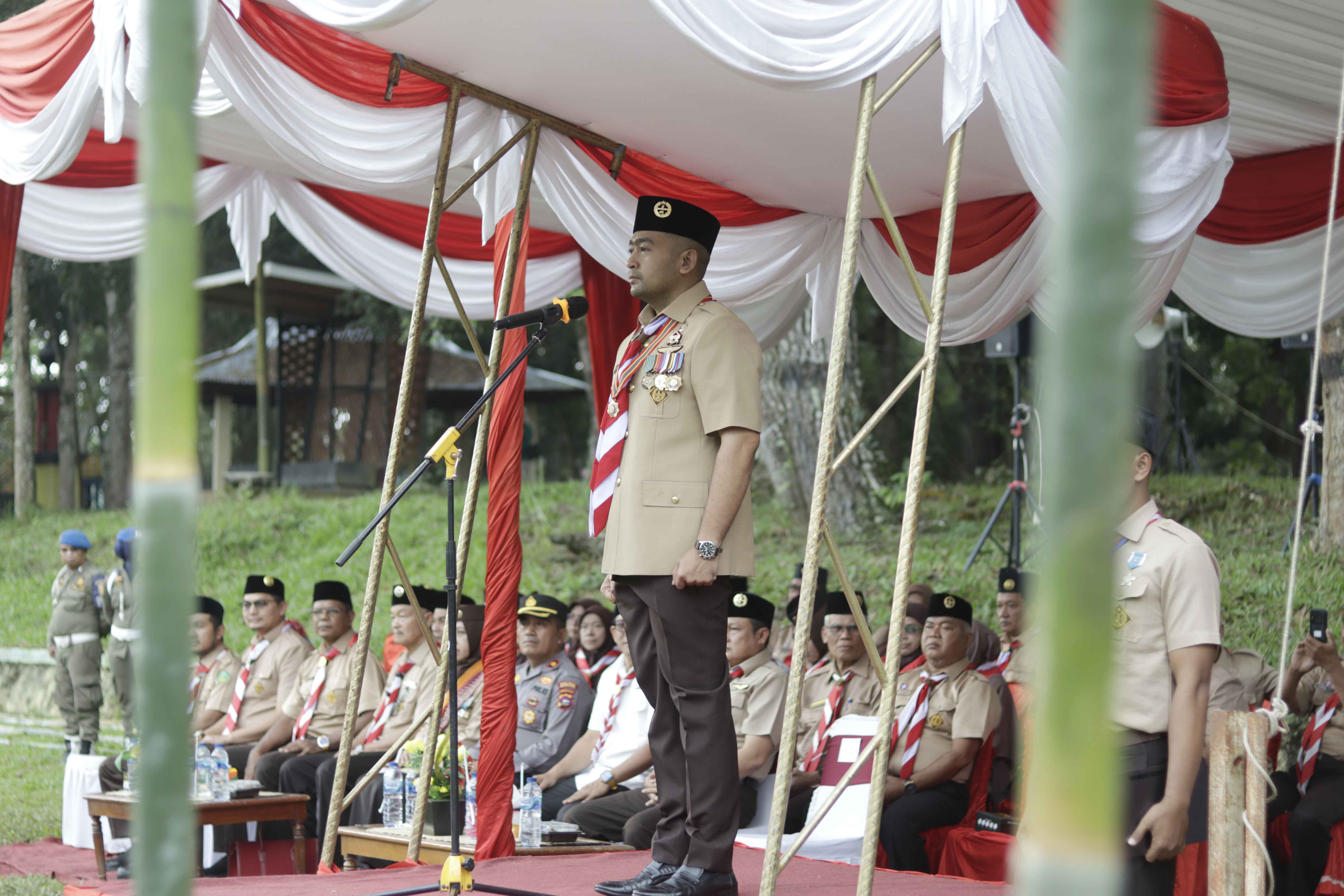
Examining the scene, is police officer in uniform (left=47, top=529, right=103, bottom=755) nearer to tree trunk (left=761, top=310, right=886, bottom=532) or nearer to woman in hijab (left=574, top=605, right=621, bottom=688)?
woman in hijab (left=574, top=605, right=621, bottom=688)

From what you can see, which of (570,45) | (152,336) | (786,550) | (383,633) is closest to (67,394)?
(383,633)

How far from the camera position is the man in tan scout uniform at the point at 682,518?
3.38 meters

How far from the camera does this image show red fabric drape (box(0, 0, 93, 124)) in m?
4.77

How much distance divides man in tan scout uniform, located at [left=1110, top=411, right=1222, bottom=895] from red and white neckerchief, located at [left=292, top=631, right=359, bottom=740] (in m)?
5.17

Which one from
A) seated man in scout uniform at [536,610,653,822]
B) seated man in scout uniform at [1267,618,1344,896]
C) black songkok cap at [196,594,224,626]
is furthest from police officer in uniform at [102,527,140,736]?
seated man in scout uniform at [1267,618,1344,896]

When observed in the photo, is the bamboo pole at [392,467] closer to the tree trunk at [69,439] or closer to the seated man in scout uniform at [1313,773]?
the seated man in scout uniform at [1313,773]

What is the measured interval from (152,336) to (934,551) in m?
10.3

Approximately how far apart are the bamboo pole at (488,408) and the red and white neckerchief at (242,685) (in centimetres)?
323

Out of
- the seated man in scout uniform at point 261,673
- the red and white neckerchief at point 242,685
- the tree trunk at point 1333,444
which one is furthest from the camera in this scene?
the tree trunk at point 1333,444

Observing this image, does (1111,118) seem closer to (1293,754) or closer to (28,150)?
(28,150)

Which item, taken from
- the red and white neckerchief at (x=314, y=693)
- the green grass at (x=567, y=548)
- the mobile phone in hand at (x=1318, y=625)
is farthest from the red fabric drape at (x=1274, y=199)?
the red and white neckerchief at (x=314, y=693)

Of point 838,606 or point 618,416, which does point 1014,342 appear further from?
point 618,416

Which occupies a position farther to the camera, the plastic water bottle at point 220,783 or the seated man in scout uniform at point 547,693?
the seated man in scout uniform at point 547,693

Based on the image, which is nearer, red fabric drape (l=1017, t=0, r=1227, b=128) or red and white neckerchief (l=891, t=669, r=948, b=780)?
red fabric drape (l=1017, t=0, r=1227, b=128)
